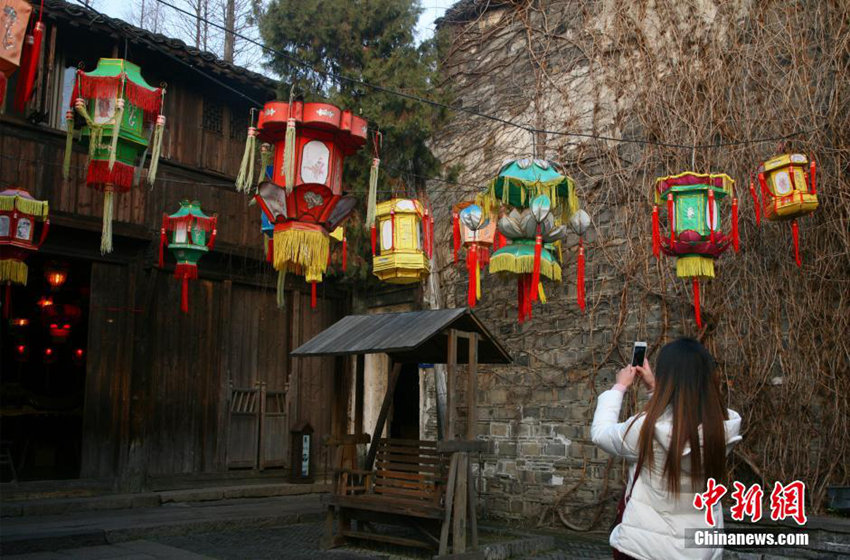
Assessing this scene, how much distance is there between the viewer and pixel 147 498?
35.2ft

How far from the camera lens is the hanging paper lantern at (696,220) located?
743cm

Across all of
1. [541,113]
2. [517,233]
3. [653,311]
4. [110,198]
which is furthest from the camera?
[541,113]

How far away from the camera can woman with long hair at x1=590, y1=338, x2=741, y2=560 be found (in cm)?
283

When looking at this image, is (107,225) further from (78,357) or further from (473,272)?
(78,357)

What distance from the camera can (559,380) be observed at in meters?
10.8

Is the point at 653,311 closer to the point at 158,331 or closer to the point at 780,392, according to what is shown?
the point at 780,392

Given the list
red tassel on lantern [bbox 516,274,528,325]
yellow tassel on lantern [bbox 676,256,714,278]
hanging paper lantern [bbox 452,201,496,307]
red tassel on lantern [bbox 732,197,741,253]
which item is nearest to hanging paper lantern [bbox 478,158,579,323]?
red tassel on lantern [bbox 516,274,528,325]

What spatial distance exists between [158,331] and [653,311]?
7.15m

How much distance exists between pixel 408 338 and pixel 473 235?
2203 millimetres

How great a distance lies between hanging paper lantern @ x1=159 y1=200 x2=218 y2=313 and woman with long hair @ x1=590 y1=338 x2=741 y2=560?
7.92 metres

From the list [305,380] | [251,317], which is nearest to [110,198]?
[251,317]

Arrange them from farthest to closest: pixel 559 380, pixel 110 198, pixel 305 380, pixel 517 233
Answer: pixel 305 380 → pixel 559 380 → pixel 517 233 → pixel 110 198

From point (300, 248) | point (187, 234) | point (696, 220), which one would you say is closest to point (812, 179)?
point (696, 220)

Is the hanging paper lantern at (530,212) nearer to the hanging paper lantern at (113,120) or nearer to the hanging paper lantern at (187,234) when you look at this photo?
the hanging paper lantern at (113,120)
